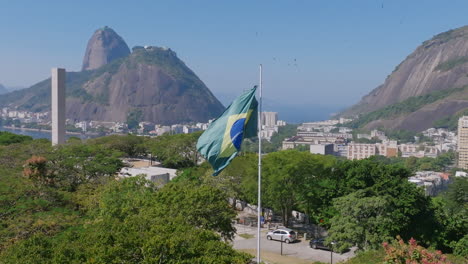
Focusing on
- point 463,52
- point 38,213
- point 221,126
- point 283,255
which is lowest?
point 283,255

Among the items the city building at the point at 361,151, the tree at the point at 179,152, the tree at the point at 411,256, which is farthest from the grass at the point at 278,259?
the city building at the point at 361,151

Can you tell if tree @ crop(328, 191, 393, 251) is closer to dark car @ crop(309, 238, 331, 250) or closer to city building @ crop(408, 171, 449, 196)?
dark car @ crop(309, 238, 331, 250)

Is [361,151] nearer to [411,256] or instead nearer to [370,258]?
[370,258]

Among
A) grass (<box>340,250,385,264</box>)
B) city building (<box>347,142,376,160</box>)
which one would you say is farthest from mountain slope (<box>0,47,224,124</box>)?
grass (<box>340,250,385,264</box>)

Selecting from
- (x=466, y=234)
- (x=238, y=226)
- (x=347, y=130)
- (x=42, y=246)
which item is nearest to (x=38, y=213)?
(x=42, y=246)

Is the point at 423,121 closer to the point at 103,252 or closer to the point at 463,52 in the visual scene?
the point at 463,52

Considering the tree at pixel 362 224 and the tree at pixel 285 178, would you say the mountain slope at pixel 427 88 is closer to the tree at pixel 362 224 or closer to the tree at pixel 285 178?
the tree at pixel 285 178
